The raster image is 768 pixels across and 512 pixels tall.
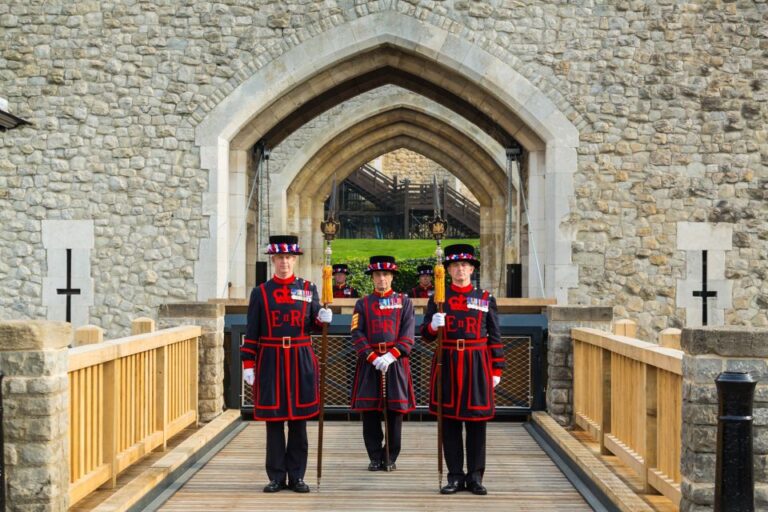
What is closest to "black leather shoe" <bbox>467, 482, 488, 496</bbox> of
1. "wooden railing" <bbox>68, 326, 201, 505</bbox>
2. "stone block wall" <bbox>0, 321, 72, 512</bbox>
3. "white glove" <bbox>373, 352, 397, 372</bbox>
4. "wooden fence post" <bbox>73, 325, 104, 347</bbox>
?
"white glove" <bbox>373, 352, 397, 372</bbox>

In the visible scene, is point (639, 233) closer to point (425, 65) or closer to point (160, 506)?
point (425, 65)

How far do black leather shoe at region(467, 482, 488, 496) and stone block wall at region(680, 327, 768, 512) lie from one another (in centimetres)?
174

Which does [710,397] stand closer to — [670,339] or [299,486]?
[670,339]

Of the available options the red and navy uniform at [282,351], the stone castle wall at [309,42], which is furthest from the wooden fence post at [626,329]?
the stone castle wall at [309,42]

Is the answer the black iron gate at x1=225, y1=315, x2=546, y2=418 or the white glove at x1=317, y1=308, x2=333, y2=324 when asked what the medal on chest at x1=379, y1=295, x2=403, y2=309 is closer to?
the white glove at x1=317, y1=308, x2=333, y2=324

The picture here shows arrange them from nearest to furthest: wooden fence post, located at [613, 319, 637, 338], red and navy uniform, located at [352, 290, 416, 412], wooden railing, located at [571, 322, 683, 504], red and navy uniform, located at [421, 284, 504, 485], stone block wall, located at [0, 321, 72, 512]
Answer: stone block wall, located at [0, 321, 72, 512]
wooden railing, located at [571, 322, 683, 504]
red and navy uniform, located at [421, 284, 504, 485]
red and navy uniform, located at [352, 290, 416, 412]
wooden fence post, located at [613, 319, 637, 338]

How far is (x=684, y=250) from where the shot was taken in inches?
493

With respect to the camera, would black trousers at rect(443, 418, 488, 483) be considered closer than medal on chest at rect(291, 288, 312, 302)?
Yes

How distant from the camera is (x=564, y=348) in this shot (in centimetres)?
859

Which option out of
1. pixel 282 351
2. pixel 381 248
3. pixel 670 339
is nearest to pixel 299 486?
pixel 282 351

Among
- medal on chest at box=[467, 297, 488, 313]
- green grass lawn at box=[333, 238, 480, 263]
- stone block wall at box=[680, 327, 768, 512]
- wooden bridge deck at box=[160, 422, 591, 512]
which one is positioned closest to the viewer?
stone block wall at box=[680, 327, 768, 512]

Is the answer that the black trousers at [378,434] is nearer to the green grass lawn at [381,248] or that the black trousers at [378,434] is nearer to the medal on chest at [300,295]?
the medal on chest at [300,295]

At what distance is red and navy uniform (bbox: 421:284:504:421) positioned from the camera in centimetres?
619

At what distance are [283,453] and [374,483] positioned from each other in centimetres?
61
